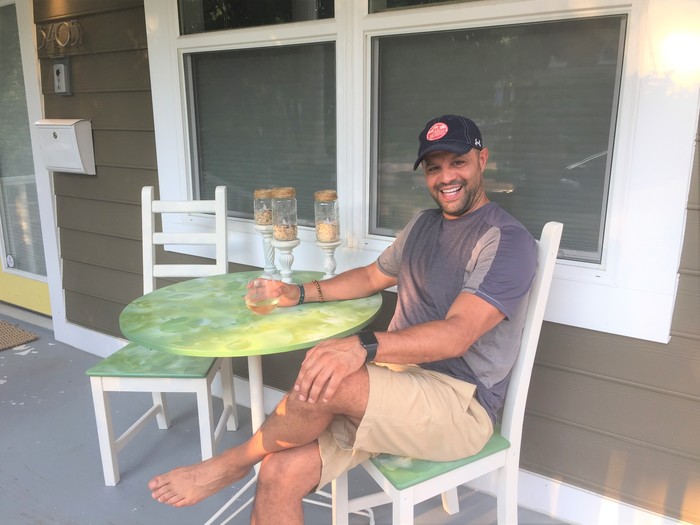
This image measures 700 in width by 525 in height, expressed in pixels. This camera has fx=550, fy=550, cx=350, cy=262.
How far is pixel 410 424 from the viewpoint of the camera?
133cm

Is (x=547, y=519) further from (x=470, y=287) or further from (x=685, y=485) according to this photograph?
(x=470, y=287)

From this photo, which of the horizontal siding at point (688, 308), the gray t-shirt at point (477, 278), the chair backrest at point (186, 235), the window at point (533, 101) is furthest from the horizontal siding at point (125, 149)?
the horizontal siding at point (688, 308)

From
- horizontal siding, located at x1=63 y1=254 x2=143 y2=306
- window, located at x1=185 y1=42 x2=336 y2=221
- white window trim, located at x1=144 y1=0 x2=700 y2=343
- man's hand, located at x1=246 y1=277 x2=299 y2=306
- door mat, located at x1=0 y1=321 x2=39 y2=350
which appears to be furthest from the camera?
door mat, located at x1=0 y1=321 x2=39 y2=350

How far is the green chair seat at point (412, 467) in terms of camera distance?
134 centimetres

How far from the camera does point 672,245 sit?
1.56m

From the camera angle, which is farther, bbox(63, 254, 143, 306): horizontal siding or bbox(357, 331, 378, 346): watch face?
bbox(63, 254, 143, 306): horizontal siding

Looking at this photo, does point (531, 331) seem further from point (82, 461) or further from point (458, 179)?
point (82, 461)

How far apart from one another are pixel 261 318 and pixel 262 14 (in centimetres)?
135

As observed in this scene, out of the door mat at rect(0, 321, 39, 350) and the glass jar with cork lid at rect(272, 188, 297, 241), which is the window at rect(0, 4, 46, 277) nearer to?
the door mat at rect(0, 321, 39, 350)

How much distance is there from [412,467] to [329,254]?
2.90ft

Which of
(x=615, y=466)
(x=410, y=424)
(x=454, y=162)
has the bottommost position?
(x=615, y=466)

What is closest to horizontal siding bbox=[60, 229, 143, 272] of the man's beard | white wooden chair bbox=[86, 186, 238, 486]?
white wooden chair bbox=[86, 186, 238, 486]

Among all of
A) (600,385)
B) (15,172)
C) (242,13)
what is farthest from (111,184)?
(600,385)

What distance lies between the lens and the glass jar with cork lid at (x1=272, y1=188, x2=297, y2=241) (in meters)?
2.02
